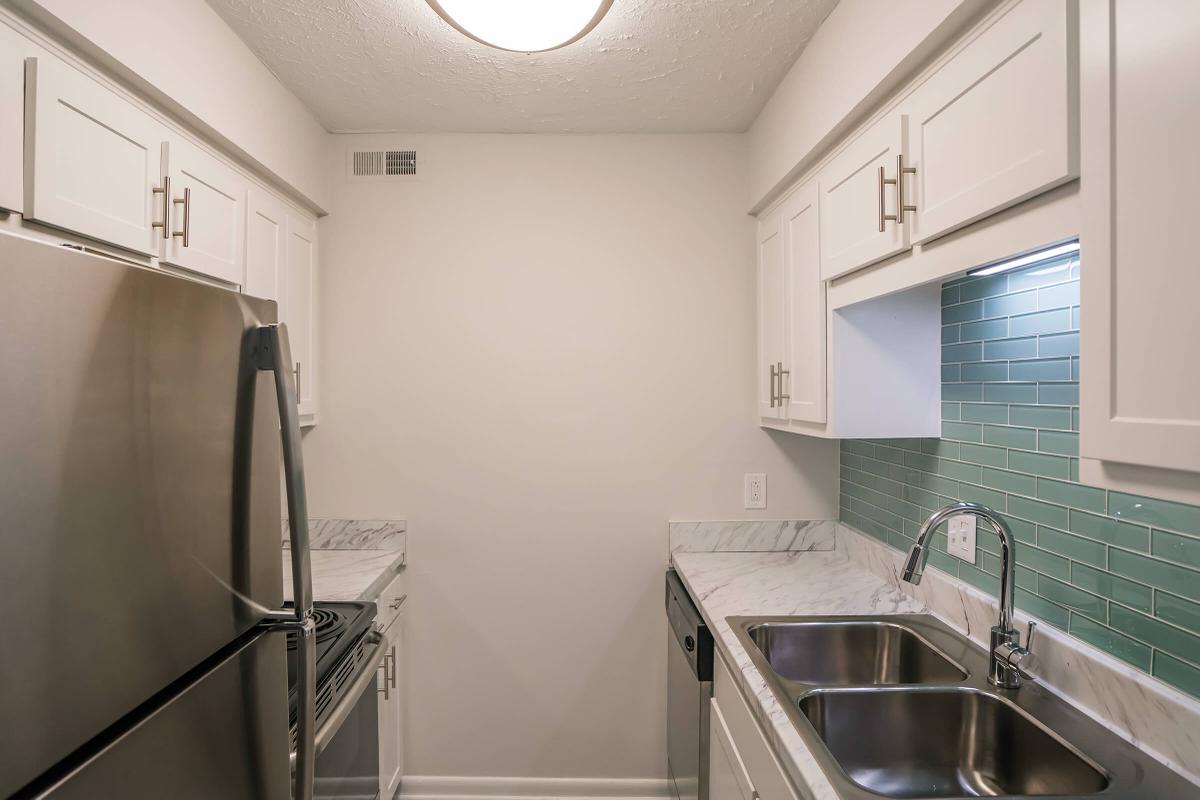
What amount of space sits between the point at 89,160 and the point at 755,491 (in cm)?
219

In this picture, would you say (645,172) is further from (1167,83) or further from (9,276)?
(9,276)

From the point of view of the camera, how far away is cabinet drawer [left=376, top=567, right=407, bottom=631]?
2203mm

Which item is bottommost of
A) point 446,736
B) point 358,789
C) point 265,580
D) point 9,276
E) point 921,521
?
point 446,736

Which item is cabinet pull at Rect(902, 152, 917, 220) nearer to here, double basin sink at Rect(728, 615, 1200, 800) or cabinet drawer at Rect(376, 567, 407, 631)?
double basin sink at Rect(728, 615, 1200, 800)

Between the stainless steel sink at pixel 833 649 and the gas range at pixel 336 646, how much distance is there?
102cm

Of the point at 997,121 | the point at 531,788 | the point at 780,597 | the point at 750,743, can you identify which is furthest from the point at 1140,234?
the point at 531,788

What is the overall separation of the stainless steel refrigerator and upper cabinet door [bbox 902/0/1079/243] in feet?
3.68

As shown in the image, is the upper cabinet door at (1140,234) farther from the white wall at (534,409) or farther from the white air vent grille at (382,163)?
the white air vent grille at (382,163)

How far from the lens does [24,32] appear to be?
3.77 feet

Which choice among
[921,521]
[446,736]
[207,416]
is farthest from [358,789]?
[921,521]

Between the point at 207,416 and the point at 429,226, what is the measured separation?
1.90 metres

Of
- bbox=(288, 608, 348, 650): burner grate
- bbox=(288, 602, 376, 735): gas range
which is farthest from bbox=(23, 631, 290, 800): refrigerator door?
bbox=(288, 608, 348, 650): burner grate

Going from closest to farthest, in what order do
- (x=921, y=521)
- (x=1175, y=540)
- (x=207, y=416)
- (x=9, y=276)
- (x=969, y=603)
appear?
(x=9, y=276), (x=207, y=416), (x=1175, y=540), (x=969, y=603), (x=921, y=521)

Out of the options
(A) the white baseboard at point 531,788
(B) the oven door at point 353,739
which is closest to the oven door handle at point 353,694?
(B) the oven door at point 353,739
